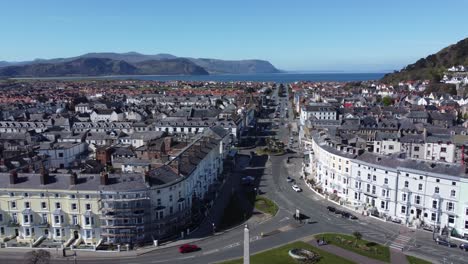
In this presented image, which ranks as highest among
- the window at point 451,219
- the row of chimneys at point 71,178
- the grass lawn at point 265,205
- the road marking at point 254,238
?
the row of chimneys at point 71,178

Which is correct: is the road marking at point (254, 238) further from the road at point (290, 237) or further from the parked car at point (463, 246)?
the parked car at point (463, 246)

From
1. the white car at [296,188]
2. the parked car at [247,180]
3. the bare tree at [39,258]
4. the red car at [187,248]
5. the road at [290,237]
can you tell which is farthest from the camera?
the parked car at [247,180]

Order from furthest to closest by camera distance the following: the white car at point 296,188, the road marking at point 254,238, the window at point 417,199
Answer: the white car at point 296,188
the window at point 417,199
the road marking at point 254,238

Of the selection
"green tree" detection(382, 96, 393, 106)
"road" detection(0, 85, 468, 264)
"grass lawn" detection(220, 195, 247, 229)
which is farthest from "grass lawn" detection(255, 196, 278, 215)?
"green tree" detection(382, 96, 393, 106)

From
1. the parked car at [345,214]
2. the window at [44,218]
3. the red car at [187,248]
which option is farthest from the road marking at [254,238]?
the window at [44,218]

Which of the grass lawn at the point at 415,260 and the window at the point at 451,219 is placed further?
the window at the point at 451,219

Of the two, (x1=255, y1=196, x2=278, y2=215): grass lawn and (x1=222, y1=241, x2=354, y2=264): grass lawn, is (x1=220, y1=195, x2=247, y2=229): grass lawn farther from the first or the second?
(x1=222, y1=241, x2=354, y2=264): grass lawn

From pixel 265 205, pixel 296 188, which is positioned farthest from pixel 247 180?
pixel 265 205
